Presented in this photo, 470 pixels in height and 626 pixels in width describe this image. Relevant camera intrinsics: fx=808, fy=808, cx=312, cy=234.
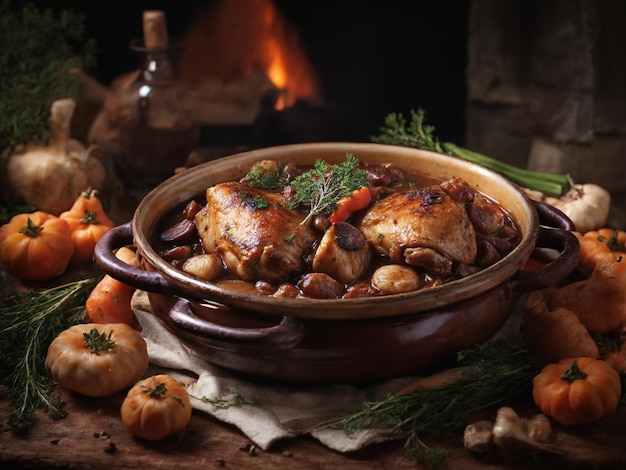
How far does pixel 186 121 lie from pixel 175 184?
4.82 feet

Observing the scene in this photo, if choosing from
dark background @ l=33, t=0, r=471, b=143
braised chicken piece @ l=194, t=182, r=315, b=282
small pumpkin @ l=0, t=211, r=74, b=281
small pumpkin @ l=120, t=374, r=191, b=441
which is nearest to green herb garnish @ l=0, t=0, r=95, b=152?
dark background @ l=33, t=0, r=471, b=143

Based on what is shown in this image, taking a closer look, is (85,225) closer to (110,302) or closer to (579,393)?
(110,302)

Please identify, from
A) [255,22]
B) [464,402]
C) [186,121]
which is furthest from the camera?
[255,22]

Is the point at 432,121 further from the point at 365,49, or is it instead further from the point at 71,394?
the point at 71,394

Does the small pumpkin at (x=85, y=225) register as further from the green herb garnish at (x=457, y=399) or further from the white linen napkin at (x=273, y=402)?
the green herb garnish at (x=457, y=399)

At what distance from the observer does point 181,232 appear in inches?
111

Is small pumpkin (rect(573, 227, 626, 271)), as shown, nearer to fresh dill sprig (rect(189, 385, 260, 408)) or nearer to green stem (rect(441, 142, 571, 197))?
green stem (rect(441, 142, 571, 197))

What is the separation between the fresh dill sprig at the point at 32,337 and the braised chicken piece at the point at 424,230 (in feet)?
3.77

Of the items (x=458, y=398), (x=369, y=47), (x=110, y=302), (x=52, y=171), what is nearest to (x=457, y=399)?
(x=458, y=398)

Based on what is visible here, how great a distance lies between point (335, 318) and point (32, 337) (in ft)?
3.74

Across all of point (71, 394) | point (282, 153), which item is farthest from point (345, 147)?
point (71, 394)

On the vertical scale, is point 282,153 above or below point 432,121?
above

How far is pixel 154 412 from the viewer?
236 centimetres

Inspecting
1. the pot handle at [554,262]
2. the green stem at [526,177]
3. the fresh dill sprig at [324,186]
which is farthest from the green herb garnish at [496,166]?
the fresh dill sprig at [324,186]
